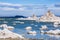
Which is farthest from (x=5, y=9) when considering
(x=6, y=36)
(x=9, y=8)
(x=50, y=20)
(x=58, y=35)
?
(x=50, y=20)

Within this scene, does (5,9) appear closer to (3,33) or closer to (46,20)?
(3,33)

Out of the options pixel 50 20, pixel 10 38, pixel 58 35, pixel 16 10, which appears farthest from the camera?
pixel 50 20

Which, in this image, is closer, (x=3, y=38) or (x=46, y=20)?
(x=3, y=38)

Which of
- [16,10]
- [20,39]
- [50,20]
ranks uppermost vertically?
[50,20]

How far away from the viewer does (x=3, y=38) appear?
20.1 feet

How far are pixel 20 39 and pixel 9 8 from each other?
3.11m

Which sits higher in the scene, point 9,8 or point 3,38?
point 9,8

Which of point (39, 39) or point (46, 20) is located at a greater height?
point (46, 20)

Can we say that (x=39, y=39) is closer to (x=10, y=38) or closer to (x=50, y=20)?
(x=10, y=38)

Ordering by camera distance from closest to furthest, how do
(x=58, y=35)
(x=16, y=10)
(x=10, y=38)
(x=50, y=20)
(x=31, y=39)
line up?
1. (x=10, y=38)
2. (x=31, y=39)
3. (x=58, y=35)
4. (x=16, y=10)
5. (x=50, y=20)

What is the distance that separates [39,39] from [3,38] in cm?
126

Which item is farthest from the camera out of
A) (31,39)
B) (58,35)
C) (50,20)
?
(50,20)

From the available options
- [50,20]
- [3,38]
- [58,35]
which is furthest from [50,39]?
[50,20]

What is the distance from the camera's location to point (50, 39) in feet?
22.6
